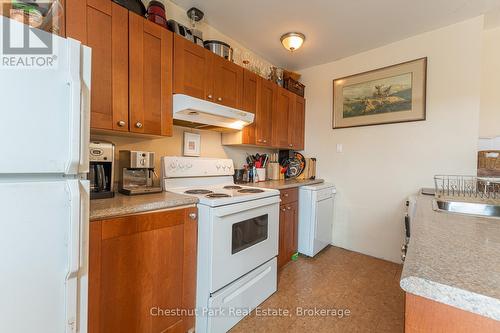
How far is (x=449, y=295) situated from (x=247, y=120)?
1711mm

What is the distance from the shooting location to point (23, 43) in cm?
65

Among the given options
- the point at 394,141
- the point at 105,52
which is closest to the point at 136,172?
the point at 105,52

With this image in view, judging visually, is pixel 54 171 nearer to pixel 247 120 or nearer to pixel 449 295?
pixel 449 295

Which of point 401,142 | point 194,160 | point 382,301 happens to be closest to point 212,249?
point 194,160

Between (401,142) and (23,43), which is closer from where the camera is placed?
(23,43)

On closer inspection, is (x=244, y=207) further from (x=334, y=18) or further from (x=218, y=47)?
(x=334, y=18)

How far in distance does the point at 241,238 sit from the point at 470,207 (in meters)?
1.43

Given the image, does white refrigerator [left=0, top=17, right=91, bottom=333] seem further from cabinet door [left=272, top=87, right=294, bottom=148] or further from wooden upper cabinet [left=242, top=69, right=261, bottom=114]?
cabinet door [left=272, top=87, right=294, bottom=148]

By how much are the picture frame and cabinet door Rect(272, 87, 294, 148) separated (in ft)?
3.10

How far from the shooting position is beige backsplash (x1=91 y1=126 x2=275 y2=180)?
65.3 inches

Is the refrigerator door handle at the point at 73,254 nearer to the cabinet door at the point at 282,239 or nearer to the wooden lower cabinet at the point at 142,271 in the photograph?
the wooden lower cabinet at the point at 142,271

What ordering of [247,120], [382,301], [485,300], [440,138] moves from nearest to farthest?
[485,300]
[382,301]
[247,120]
[440,138]

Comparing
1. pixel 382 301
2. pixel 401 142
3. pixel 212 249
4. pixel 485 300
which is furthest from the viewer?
pixel 401 142

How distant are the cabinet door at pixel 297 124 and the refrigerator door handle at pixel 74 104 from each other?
2.41m
